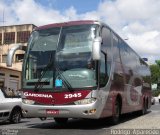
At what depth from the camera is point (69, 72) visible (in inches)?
517

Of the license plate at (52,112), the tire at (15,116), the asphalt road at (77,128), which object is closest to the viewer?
the asphalt road at (77,128)

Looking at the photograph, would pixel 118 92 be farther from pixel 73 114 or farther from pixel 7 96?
pixel 7 96

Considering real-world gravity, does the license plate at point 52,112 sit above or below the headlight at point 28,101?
below

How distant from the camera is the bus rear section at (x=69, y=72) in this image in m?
12.9

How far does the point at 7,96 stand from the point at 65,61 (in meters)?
5.22

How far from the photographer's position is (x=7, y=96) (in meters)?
17.5

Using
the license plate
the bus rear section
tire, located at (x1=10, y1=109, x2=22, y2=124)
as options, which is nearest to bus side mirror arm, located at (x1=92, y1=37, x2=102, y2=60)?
the bus rear section

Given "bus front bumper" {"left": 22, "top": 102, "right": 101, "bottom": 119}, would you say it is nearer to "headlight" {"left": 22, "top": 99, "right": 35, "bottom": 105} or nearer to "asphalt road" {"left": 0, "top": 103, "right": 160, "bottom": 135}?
"headlight" {"left": 22, "top": 99, "right": 35, "bottom": 105}

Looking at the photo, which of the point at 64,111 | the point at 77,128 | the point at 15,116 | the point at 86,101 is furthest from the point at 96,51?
the point at 15,116

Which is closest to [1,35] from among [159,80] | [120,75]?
[120,75]

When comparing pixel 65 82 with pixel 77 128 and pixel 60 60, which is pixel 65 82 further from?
pixel 77 128

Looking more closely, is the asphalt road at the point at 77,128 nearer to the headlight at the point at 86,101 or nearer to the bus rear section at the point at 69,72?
the bus rear section at the point at 69,72

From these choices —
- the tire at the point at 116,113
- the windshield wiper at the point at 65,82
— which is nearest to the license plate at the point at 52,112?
the windshield wiper at the point at 65,82

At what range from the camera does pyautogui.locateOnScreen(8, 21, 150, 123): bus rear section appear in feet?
42.4
